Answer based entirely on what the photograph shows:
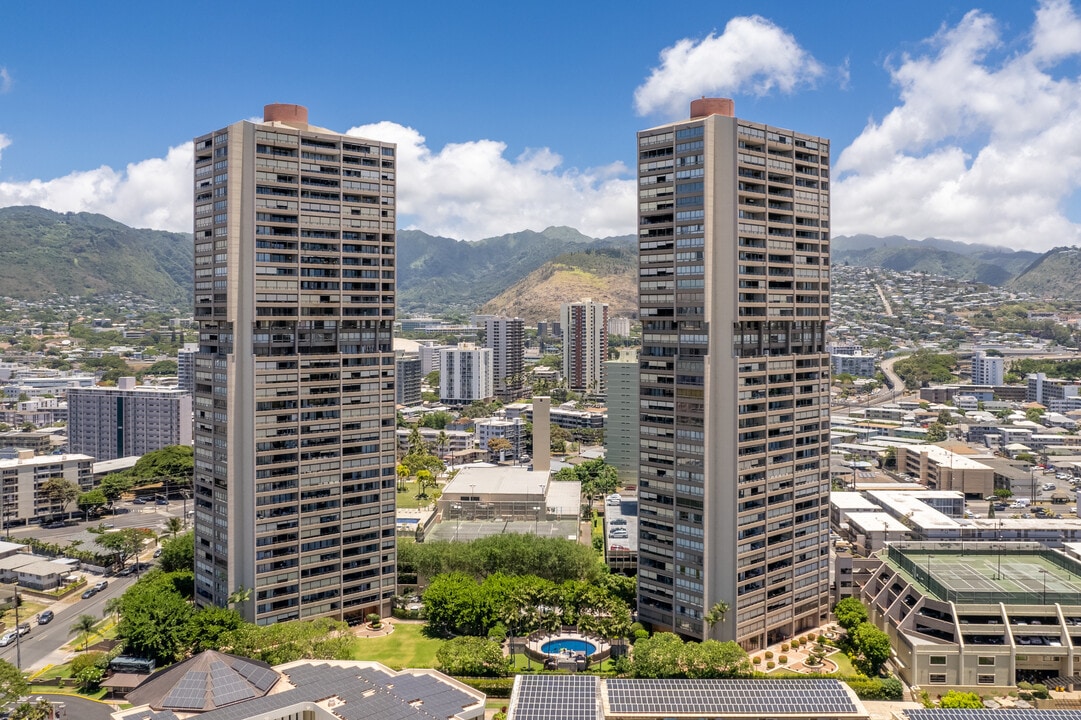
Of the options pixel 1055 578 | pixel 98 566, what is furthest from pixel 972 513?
pixel 98 566

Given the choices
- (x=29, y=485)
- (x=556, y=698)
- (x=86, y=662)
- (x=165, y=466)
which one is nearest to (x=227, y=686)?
(x=86, y=662)

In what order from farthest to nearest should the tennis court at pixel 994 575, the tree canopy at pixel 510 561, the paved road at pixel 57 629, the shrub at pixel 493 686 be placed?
1. the tree canopy at pixel 510 561
2. the paved road at pixel 57 629
3. the tennis court at pixel 994 575
4. the shrub at pixel 493 686

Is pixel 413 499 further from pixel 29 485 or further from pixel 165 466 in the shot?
pixel 29 485

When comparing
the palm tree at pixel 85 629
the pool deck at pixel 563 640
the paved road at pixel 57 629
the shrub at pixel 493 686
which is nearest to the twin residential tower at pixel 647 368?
the pool deck at pixel 563 640

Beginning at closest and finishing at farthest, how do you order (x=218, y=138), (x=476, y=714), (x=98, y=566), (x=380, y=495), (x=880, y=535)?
(x=476, y=714) → (x=218, y=138) → (x=380, y=495) → (x=880, y=535) → (x=98, y=566)

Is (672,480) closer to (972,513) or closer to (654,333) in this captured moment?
(654,333)

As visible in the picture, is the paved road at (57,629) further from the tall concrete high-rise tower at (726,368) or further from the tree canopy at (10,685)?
the tall concrete high-rise tower at (726,368)
